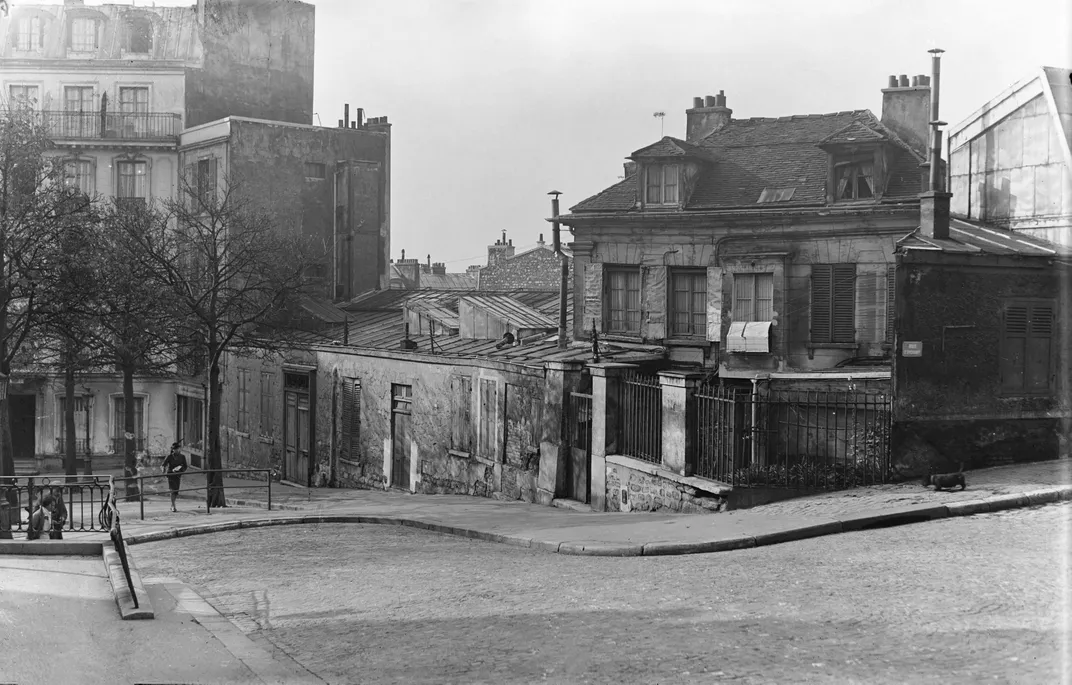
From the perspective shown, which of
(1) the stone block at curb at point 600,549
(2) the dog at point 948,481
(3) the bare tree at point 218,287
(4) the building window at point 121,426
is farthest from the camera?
(4) the building window at point 121,426

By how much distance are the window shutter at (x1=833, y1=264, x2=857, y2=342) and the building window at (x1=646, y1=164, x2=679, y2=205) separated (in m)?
4.59

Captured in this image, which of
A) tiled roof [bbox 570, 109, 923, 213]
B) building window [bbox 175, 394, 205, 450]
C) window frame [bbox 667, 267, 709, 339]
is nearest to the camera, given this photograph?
tiled roof [bbox 570, 109, 923, 213]

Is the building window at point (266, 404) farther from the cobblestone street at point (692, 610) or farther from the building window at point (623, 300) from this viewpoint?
the cobblestone street at point (692, 610)

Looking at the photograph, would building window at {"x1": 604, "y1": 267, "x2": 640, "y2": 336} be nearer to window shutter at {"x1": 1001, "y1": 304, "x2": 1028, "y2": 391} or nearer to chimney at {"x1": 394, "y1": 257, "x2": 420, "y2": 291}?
window shutter at {"x1": 1001, "y1": 304, "x2": 1028, "y2": 391}

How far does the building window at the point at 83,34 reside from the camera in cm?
4247

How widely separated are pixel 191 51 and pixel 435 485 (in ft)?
82.5

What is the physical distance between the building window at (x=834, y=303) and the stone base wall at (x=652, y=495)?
901 cm

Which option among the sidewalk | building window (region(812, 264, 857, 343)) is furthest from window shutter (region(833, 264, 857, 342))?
the sidewalk

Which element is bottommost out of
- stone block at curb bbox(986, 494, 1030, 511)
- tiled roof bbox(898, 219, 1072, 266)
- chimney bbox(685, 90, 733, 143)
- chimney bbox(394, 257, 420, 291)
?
stone block at curb bbox(986, 494, 1030, 511)

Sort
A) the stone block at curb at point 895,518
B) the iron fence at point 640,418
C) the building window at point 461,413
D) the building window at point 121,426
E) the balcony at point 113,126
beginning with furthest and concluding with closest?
the balcony at point 113,126
the building window at point 121,426
the building window at point 461,413
the iron fence at point 640,418
the stone block at curb at point 895,518

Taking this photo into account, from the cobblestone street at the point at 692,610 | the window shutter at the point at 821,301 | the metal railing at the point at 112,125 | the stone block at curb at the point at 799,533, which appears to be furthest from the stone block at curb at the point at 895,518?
the metal railing at the point at 112,125

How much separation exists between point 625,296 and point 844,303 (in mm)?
5652

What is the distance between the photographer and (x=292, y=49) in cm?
4222

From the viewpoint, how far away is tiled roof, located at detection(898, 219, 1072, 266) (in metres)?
15.3
